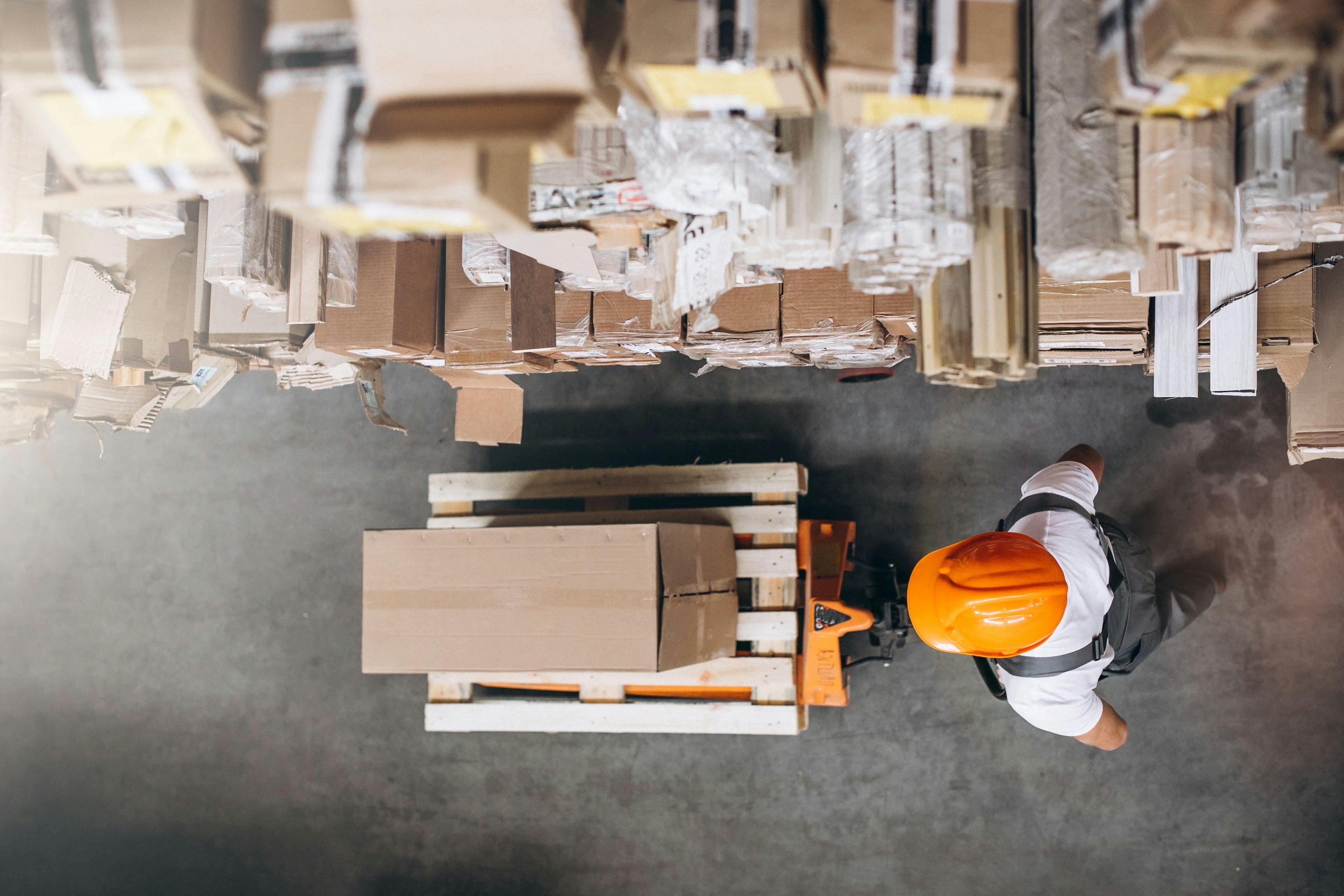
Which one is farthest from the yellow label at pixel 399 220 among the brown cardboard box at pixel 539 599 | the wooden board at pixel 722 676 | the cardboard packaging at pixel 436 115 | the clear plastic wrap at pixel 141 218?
the wooden board at pixel 722 676

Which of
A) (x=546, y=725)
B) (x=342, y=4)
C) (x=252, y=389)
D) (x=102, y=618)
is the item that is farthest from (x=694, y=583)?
(x=102, y=618)

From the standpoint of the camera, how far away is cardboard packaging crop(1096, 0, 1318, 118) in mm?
1075

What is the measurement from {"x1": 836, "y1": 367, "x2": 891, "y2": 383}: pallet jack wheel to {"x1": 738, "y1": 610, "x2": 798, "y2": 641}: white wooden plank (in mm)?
1189

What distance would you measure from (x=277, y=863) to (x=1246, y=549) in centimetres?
528

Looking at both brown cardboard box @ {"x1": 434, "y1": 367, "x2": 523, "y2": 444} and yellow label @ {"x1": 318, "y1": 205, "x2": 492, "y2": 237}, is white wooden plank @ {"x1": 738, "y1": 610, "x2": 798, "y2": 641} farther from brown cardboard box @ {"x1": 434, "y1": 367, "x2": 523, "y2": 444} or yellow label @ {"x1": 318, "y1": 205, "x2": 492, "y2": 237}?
yellow label @ {"x1": 318, "y1": 205, "x2": 492, "y2": 237}

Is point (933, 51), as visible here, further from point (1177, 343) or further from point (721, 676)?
point (721, 676)

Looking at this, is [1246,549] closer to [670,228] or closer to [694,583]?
[694,583]

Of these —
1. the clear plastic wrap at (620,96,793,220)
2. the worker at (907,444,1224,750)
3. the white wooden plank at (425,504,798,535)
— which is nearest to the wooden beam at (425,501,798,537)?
the white wooden plank at (425,504,798,535)

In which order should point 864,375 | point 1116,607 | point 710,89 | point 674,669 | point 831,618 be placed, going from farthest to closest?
1. point 864,375
2. point 831,618
3. point 674,669
4. point 1116,607
5. point 710,89

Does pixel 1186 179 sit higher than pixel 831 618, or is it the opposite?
pixel 1186 179

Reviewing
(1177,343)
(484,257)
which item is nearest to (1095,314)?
(1177,343)

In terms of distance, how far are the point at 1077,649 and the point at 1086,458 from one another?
2.62 ft

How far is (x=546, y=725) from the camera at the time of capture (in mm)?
3432

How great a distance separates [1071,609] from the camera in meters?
2.43
